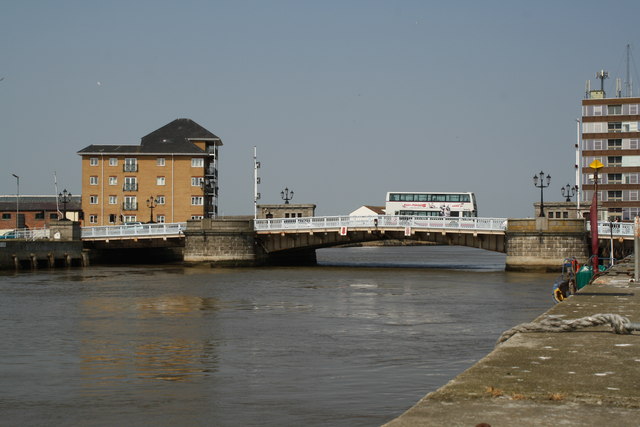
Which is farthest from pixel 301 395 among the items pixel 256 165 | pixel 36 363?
pixel 256 165

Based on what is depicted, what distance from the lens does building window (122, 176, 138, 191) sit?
9869cm

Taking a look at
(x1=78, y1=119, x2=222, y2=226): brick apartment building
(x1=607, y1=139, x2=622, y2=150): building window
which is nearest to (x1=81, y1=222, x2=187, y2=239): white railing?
(x1=78, y1=119, x2=222, y2=226): brick apartment building

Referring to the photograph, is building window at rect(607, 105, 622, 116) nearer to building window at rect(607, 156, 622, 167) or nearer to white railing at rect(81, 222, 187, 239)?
building window at rect(607, 156, 622, 167)

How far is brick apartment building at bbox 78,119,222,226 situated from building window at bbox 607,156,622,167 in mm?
Result: 46408

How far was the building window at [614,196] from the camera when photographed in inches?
3984

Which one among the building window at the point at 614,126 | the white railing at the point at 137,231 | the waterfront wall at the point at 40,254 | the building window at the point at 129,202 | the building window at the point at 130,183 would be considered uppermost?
the building window at the point at 614,126

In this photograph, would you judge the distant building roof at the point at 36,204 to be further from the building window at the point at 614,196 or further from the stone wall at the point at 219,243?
the building window at the point at 614,196

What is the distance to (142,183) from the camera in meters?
98.9

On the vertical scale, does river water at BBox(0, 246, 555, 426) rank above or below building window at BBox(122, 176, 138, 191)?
below

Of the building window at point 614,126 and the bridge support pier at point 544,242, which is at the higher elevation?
the building window at point 614,126

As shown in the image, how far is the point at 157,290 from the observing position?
4219 cm

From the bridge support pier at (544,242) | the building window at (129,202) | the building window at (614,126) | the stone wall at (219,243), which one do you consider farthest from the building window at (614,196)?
the building window at (129,202)

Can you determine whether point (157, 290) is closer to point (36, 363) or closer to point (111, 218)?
point (36, 363)

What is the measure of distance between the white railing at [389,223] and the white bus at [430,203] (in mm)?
44940
